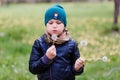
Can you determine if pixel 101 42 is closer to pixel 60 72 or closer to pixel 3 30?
pixel 3 30

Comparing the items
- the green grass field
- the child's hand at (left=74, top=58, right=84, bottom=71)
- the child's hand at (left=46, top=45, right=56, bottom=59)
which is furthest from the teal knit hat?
the green grass field

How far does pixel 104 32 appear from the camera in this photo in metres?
12.9

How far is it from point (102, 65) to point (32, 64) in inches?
141

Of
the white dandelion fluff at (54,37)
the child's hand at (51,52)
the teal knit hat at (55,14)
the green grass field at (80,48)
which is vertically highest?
the teal knit hat at (55,14)

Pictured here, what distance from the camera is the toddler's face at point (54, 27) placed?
4.33 meters

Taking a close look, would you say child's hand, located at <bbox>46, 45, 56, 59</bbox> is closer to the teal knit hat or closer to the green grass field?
the teal knit hat

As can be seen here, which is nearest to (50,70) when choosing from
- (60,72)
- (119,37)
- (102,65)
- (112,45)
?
(60,72)

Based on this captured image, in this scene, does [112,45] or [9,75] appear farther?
[112,45]

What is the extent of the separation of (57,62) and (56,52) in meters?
0.10

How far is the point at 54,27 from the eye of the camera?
4.34m

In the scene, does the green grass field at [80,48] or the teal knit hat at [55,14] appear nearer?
the teal knit hat at [55,14]

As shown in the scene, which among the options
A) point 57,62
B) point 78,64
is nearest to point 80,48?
point 57,62

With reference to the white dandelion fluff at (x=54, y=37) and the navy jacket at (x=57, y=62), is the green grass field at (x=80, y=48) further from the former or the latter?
the white dandelion fluff at (x=54, y=37)

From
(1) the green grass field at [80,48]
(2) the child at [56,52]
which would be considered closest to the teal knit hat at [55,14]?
(2) the child at [56,52]
